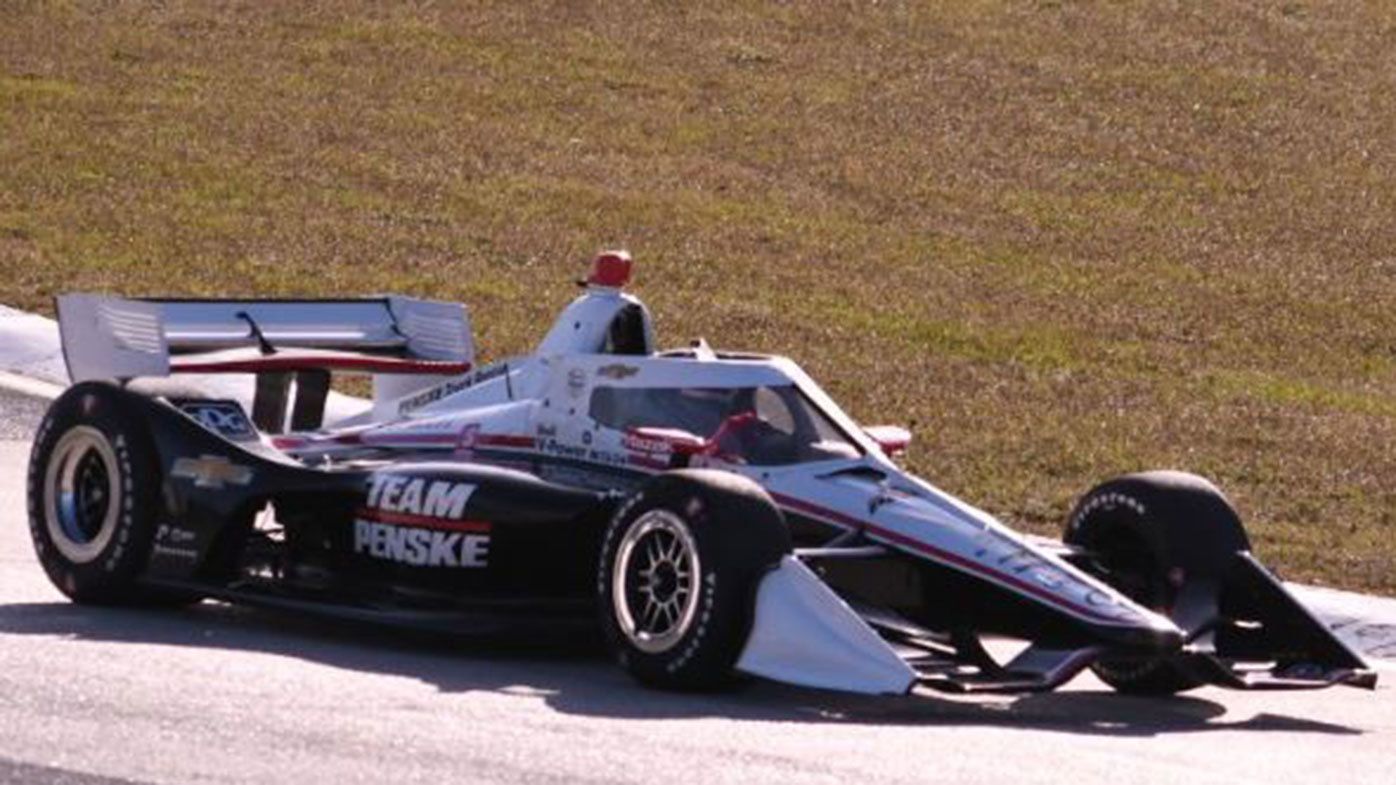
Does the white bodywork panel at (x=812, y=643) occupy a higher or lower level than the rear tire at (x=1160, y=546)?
lower

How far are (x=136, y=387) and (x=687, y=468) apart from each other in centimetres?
209

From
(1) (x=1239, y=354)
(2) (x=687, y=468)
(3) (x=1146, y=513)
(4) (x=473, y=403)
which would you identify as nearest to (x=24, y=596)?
(4) (x=473, y=403)

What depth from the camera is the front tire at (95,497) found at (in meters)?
10.7

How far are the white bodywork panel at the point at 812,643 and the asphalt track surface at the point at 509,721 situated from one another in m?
0.13

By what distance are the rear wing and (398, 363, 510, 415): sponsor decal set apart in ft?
2.02

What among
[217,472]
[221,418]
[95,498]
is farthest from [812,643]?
[95,498]

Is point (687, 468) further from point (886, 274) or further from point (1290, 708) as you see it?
point (886, 274)

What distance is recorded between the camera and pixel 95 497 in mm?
10992

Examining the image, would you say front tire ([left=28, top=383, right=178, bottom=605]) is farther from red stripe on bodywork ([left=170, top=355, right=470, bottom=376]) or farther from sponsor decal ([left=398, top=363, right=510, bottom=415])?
sponsor decal ([left=398, top=363, right=510, bottom=415])

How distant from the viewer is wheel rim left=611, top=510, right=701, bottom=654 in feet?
30.9

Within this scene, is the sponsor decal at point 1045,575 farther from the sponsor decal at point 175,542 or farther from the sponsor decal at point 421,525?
the sponsor decal at point 175,542

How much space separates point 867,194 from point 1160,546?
16.3 metres

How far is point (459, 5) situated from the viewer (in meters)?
34.0

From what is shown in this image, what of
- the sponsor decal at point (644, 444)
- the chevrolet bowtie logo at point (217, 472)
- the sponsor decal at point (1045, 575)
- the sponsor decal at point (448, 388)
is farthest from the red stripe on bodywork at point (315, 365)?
the sponsor decal at point (1045, 575)
